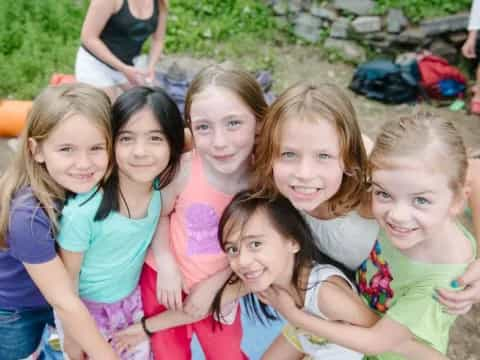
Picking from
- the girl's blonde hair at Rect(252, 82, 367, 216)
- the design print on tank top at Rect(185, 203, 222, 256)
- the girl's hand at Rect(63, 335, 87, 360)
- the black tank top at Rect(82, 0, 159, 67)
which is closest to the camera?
the girl's blonde hair at Rect(252, 82, 367, 216)

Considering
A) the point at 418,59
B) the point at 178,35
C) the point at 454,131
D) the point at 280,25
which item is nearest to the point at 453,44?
the point at 418,59

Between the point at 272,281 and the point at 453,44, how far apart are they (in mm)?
5012

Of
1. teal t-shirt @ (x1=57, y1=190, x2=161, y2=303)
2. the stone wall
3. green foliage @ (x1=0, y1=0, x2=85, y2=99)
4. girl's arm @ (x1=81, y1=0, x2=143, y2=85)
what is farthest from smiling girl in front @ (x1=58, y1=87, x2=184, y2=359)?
the stone wall

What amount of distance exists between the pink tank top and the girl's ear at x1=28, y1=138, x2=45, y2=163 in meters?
0.51

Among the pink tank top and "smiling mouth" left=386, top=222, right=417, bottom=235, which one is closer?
"smiling mouth" left=386, top=222, right=417, bottom=235

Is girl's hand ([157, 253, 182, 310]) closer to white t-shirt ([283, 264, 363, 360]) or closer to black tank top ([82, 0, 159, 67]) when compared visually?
white t-shirt ([283, 264, 363, 360])

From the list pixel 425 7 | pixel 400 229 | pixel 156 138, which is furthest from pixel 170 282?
pixel 425 7

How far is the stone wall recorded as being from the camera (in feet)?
19.6

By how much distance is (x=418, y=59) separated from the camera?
5672 mm

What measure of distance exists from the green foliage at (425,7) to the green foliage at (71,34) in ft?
4.65

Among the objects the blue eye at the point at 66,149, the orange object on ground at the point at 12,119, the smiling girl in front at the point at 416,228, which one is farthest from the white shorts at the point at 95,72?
the smiling girl in front at the point at 416,228

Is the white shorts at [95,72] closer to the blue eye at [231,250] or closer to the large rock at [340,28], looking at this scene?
the blue eye at [231,250]

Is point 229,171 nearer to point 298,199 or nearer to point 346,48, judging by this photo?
point 298,199

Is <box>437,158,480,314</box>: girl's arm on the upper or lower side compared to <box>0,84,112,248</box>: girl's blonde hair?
lower
